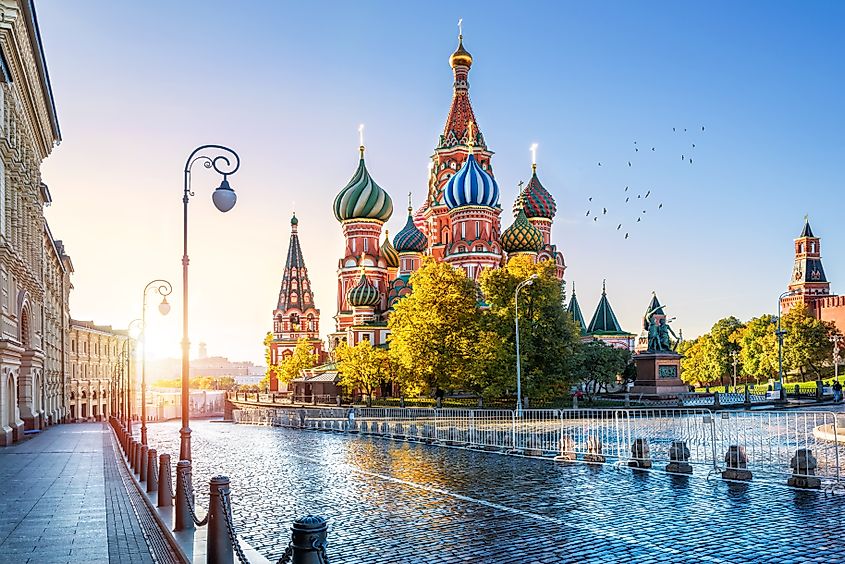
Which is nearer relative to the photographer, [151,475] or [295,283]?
[151,475]

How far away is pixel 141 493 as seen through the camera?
15258 mm

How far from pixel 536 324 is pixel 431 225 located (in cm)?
3189

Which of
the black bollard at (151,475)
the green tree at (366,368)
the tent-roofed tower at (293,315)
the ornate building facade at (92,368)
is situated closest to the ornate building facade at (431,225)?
the green tree at (366,368)

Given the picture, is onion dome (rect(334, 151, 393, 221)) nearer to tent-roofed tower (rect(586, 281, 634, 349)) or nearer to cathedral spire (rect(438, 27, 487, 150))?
cathedral spire (rect(438, 27, 487, 150))

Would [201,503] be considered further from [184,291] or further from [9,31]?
[9,31]

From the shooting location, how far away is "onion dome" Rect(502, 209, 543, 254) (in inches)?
2606

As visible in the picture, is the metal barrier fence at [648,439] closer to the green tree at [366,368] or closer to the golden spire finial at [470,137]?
the green tree at [366,368]

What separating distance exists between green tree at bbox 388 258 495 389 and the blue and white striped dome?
18020 millimetres

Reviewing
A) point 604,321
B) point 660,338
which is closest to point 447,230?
point 604,321

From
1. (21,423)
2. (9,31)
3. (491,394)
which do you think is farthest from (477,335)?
(9,31)

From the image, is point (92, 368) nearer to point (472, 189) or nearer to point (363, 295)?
point (363, 295)

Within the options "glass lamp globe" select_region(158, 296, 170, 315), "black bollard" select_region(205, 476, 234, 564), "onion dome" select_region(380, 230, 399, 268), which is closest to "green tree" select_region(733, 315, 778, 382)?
"onion dome" select_region(380, 230, 399, 268)

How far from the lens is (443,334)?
44.1 meters

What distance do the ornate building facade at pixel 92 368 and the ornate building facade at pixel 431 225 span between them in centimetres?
2059
